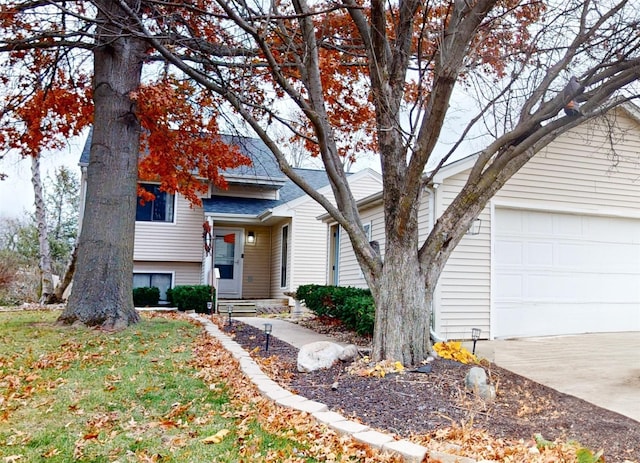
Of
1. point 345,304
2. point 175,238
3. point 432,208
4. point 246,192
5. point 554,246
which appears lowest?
point 345,304

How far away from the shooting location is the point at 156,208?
1609cm

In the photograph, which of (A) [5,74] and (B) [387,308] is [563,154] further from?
(A) [5,74]

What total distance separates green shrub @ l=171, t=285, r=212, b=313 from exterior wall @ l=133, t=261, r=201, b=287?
239 cm

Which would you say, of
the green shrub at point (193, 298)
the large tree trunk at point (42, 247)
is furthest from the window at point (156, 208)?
the green shrub at point (193, 298)

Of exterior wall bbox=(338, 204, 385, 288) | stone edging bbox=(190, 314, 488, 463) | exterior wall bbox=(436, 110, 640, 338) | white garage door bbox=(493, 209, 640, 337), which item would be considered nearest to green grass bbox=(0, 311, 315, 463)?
stone edging bbox=(190, 314, 488, 463)

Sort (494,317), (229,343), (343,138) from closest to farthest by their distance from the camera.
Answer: (229,343) → (494,317) → (343,138)

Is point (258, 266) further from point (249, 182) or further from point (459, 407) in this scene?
point (459, 407)

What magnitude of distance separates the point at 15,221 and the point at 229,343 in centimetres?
2264

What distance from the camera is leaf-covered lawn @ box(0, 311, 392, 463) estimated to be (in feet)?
10.4

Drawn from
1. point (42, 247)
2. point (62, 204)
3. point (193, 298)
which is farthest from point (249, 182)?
point (62, 204)

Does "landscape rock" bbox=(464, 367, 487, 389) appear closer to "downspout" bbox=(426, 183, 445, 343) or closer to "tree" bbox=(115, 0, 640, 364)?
"tree" bbox=(115, 0, 640, 364)

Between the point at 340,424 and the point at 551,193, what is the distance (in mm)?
7323

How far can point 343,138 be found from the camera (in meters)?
11.2

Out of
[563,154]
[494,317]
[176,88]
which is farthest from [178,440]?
[563,154]
